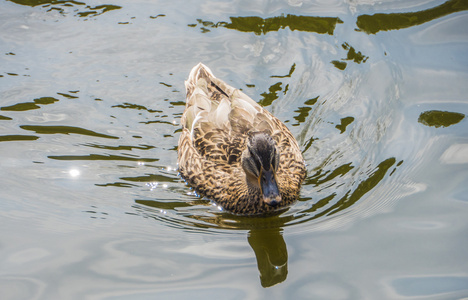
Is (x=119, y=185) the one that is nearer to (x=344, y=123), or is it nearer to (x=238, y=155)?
(x=238, y=155)

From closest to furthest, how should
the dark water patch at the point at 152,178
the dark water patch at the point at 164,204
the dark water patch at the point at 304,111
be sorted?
the dark water patch at the point at 164,204, the dark water patch at the point at 152,178, the dark water patch at the point at 304,111

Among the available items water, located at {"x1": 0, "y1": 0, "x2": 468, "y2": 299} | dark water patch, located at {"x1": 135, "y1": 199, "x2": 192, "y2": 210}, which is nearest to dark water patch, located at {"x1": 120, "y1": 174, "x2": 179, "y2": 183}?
water, located at {"x1": 0, "y1": 0, "x2": 468, "y2": 299}

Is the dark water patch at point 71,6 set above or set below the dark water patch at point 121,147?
above

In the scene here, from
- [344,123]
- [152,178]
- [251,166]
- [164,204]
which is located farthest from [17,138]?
[344,123]

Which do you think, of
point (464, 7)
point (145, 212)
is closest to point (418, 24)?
point (464, 7)

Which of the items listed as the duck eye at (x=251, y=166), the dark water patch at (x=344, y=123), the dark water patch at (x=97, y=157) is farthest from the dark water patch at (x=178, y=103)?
the duck eye at (x=251, y=166)

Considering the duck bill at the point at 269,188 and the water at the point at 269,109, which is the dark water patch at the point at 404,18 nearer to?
the water at the point at 269,109

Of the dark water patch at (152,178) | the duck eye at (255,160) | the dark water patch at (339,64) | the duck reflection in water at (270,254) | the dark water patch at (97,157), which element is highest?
the dark water patch at (339,64)

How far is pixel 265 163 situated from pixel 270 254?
86cm

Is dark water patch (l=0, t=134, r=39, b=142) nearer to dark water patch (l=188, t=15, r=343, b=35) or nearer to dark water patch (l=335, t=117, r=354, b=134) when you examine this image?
dark water patch (l=188, t=15, r=343, b=35)

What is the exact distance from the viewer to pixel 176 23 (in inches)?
398

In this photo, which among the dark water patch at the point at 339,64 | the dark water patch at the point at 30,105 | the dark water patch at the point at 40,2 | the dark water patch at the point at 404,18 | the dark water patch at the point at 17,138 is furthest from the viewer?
the dark water patch at the point at 40,2

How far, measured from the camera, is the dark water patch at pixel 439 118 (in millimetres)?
7777

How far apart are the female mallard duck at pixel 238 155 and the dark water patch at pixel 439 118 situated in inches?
62.1
